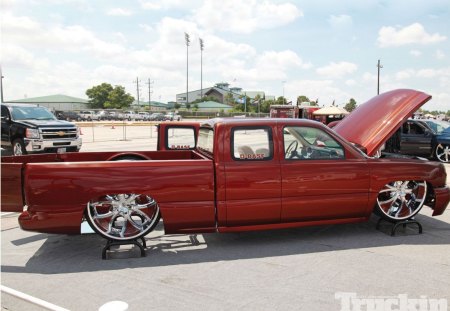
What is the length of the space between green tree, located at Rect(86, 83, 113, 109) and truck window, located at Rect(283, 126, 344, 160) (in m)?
115

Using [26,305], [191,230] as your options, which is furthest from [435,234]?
[26,305]

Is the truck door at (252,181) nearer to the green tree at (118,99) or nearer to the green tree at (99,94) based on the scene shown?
the green tree at (118,99)

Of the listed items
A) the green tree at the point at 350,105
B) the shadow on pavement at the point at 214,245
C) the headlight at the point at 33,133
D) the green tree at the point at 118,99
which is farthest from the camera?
the green tree at the point at 118,99

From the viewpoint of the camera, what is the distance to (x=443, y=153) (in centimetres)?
1295

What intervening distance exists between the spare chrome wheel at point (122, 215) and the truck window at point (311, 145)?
6.30 feet

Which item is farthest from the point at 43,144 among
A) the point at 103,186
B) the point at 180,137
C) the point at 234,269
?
the point at 234,269

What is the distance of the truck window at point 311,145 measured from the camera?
4926 millimetres

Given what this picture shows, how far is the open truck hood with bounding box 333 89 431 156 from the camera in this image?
5906 mm

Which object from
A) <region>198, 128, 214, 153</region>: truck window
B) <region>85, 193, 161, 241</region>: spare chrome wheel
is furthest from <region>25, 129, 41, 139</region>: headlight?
<region>85, 193, 161, 241</region>: spare chrome wheel

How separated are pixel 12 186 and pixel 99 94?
116 meters

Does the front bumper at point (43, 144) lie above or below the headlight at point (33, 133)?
below

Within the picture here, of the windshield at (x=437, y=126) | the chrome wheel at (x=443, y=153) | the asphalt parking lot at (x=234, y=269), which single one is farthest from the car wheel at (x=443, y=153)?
the asphalt parking lot at (x=234, y=269)

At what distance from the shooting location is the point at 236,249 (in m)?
4.75

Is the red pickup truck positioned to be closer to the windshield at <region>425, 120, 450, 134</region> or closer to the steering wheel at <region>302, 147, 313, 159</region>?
the steering wheel at <region>302, 147, 313, 159</region>
